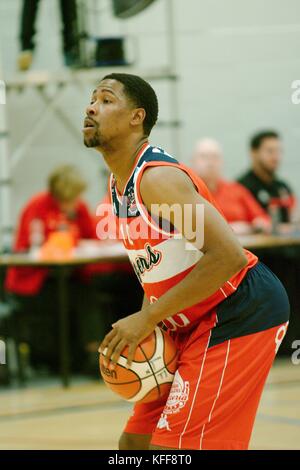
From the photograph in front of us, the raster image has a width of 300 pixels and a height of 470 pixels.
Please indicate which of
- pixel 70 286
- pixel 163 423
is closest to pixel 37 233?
pixel 70 286

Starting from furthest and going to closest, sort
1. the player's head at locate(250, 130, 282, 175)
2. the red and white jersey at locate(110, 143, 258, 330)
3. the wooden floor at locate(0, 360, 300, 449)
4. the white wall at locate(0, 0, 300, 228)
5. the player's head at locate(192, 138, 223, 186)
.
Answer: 1. the white wall at locate(0, 0, 300, 228)
2. the player's head at locate(250, 130, 282, 175)
3. the player's head at locate(192, 138, 223, 186)
4. the wooden floor at locate(0, 360, 300, 449)
5. the red and white jersey at locate(110, 143, 258, 330)

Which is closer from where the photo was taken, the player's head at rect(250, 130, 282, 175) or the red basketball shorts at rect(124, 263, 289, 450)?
the red basketball shorts at rect(124, 263, 289, 450)

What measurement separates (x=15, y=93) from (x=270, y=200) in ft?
8.89

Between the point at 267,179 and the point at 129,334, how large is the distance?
5977mm

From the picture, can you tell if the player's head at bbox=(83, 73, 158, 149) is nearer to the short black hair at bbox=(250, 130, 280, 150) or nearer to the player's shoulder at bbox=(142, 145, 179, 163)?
the player's shoulder at bbox=(142, 145, 179, 163)

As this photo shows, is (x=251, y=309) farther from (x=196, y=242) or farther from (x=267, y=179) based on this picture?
(x=267, y=179)

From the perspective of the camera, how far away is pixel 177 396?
350 cm

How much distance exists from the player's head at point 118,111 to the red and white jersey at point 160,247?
0.36ft

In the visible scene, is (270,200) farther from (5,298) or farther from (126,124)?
(126,124)

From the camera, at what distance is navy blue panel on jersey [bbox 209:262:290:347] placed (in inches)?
141

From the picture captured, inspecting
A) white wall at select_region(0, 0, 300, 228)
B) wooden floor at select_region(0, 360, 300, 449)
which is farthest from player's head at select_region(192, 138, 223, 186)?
wooden floor at select_region(0, 360, 300, 449)

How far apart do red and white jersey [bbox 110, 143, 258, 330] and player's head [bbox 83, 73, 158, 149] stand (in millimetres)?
109

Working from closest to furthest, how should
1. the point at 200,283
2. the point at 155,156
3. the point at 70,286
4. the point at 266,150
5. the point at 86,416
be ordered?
the point at 200,283 < the point at 155,156 < the point at 86,416 < the point at 70,286 < the point at 266,150

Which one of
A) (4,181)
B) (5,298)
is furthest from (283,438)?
(4,181)
